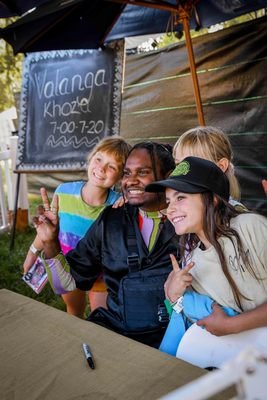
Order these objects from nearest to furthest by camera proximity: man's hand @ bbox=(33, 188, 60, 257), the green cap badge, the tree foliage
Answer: the green cap badge
man's hand @ bbox=(33, 188, 60, 257)
the tree foliage

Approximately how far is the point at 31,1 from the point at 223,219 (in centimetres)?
232

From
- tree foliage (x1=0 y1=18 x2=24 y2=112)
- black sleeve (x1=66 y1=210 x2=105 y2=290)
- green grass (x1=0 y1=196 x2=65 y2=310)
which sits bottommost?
green grass (x1=0 y1=196 x2=65 y2=310)

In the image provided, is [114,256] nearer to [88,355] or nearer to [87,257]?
[87,257]

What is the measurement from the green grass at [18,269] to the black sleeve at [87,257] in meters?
1.44

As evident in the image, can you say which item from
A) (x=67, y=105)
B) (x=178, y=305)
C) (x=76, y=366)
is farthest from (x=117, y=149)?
(x=67, y=105)

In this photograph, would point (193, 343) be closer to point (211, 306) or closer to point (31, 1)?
point (211, 306)

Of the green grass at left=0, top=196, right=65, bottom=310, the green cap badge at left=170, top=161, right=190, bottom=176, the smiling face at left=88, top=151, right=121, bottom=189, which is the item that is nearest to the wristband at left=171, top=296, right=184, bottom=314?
the green cap badge at left=170, top=161, right=190, bottom=176

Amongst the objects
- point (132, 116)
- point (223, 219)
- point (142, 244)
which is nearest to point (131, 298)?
point (142, 244)

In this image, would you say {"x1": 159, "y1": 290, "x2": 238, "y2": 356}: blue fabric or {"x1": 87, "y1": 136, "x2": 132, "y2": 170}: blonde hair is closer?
{"x1": 159, "y1": 290, "x2": 238, "y2": 356}: blue fabric

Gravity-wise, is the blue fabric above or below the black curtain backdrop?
below

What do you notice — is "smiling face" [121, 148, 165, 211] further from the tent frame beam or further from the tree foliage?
the tree foliage

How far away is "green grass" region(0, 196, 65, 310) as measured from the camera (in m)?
3.46

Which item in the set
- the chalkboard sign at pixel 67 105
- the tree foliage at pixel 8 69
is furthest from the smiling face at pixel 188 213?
the tree foliage at pixel 8 69

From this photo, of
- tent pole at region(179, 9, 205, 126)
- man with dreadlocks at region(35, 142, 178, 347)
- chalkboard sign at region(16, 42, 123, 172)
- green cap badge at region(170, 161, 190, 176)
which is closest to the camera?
green cap badge at region(170, 161, 190, 176)
